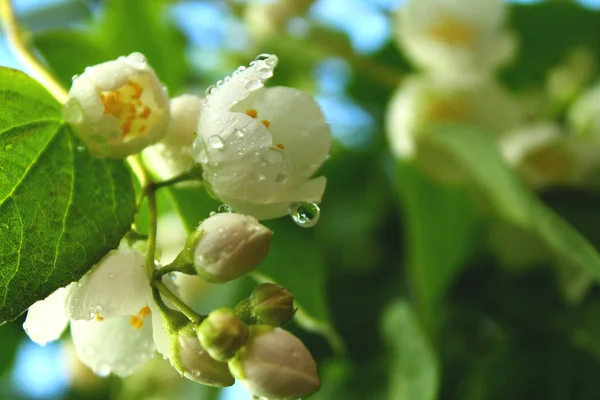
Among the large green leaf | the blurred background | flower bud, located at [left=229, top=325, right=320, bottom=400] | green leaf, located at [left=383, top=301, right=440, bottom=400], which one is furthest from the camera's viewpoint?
the blurred background

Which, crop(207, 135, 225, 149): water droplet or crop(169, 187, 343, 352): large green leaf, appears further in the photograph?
crop(169, 187, 343, 352): large green leaf

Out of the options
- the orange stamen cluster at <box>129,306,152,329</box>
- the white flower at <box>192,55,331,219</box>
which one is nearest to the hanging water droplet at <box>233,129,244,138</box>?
the white flower at <box>192,55,331,219</box>

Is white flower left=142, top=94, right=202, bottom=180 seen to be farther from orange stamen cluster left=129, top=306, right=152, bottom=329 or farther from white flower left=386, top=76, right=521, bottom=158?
white flower left=386, top=76, right=521, bottom=158

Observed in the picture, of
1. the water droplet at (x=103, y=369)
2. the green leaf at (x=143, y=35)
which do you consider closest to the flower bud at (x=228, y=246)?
the water droplet at (x=103, y=369)

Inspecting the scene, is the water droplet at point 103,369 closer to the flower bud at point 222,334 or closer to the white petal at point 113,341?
the white petal at point 113,341

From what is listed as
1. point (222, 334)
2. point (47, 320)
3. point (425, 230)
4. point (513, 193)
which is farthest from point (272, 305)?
point (425, 230)

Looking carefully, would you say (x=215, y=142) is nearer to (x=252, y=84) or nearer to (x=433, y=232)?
(x=252, y=84)

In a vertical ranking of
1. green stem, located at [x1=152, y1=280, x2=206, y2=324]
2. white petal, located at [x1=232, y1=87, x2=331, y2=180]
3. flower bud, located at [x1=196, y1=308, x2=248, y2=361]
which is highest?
white petal, located at [x1=232, y1=87, x2=331, y2=180]

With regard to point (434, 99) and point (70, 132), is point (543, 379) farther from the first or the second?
point (70, 132)
